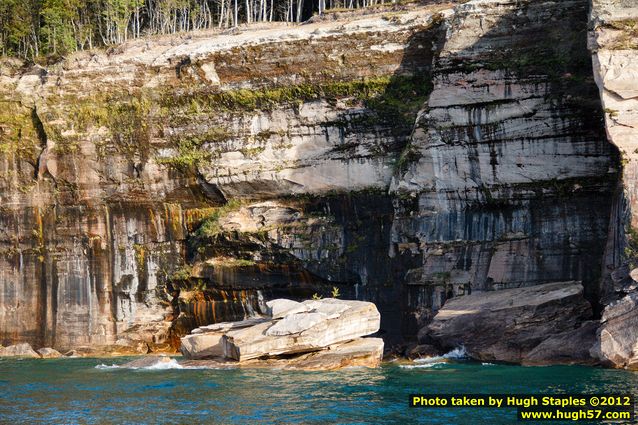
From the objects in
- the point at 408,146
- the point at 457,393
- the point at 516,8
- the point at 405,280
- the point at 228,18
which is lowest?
the point at 457,393

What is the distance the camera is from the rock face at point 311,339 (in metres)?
31.5

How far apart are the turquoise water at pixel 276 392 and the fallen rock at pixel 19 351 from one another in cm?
1026

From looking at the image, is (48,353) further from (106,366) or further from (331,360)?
(331,360)

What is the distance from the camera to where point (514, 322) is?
3238cm

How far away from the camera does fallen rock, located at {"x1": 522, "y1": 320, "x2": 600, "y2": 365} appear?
30.1 meters

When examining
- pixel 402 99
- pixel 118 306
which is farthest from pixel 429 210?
pixel 118 306

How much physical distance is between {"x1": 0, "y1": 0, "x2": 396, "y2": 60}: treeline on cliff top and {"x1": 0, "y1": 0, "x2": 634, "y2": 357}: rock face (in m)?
11.6

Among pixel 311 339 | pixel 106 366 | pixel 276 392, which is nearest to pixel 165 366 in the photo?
pixel 106 366

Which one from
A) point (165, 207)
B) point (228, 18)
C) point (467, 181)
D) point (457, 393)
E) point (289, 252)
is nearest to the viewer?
point (457, 393)

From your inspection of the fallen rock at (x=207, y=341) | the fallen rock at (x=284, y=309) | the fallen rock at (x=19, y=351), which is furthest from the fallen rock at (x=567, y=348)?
the fallen rock at (x=19, y=351)

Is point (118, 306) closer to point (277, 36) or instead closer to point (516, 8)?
point (277, 36)

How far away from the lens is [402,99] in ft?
138

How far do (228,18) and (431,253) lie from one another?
33693 millimetres

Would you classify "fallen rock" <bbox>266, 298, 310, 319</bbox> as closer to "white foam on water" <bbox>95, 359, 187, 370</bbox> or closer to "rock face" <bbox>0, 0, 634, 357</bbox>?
"rock face" <bbox>0, 0, 634, 357</bbox>
